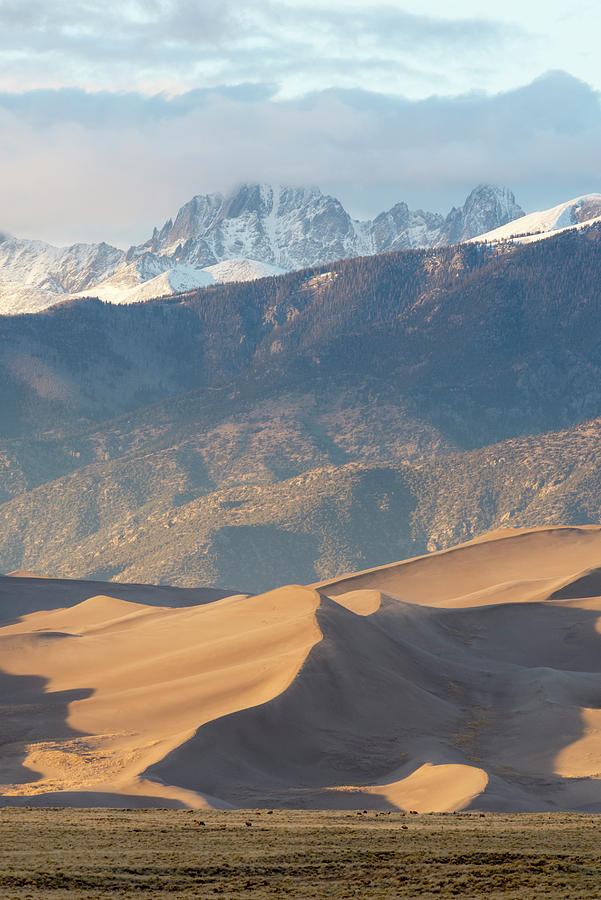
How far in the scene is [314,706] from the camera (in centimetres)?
8188

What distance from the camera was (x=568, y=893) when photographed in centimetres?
3772

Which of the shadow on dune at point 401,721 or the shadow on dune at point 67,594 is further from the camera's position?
the shadow on dune at point 67,594

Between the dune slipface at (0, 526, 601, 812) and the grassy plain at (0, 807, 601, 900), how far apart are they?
39.5 ft

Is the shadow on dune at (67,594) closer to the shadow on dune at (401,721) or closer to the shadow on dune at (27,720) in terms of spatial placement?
the shadow on dune at (401,721)

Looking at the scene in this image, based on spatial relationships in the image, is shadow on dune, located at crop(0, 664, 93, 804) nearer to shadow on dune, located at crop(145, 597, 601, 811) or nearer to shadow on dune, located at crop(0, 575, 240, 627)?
shadow on dune, located at crop(145, 597, 601, 811)

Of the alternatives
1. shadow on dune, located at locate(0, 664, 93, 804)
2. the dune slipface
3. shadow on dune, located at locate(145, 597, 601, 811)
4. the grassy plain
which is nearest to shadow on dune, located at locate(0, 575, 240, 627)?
the dune slipface

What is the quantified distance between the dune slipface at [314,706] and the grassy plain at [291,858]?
12.0 m

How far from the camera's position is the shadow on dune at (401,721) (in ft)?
225

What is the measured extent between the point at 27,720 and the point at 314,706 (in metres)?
20.7

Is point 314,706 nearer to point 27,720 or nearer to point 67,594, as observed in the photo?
point 27,720

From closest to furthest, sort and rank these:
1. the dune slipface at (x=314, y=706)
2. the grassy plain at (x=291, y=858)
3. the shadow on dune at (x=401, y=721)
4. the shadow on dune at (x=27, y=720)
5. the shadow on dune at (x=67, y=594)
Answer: the grassy plain at (x=291, y=858)
the dune slipface at (x=314, y=706)
the shadow on dune at (x=401, y=721)
the shadow on dune at (x=27, y=720)
the shadow on dune at (x=67, y=594)

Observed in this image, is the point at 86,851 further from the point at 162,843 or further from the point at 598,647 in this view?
the point at 598,647

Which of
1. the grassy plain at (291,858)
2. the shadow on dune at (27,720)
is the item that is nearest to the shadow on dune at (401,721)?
the shadow on dune at (27,720)

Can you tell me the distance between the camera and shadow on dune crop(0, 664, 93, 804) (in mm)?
76000
